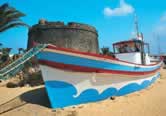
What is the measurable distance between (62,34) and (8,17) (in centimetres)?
415

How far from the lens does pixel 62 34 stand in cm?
1658

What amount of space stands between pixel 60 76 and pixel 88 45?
11.4 meters

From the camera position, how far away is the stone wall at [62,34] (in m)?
16.4

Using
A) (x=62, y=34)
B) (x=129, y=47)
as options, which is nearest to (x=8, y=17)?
(x=62, y=34)

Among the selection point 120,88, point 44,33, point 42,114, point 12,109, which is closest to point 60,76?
point 42,114

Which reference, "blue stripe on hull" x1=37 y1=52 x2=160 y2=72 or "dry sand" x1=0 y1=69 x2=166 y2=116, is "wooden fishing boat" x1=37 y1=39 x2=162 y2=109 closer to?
"blue stripe on hull" x1=37 y1=52 x2=160 y2=72

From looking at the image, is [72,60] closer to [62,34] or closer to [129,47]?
[129,47]

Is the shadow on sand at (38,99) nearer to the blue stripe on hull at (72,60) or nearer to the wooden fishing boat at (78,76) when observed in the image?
the wooden fishing boat at (78,76)

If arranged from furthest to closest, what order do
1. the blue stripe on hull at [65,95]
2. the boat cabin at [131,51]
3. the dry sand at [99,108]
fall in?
the boat cabin at [131,51] < the blue stripe on hull at [65,95] < the dry sand at [99,108]

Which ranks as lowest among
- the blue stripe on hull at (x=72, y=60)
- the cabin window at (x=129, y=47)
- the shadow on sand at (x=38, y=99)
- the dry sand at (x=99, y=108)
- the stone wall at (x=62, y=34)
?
the dry sand at (x=99, y=108)

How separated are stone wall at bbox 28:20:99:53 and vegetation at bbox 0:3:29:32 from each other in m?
2.10

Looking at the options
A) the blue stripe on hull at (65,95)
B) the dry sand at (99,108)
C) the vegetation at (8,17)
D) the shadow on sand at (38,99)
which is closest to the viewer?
the dry sand at (99,108)

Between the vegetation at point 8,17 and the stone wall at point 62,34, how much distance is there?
2.10 meters

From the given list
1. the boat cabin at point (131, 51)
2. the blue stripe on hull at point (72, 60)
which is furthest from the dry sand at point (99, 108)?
the boat cabin at point (131, 51)
